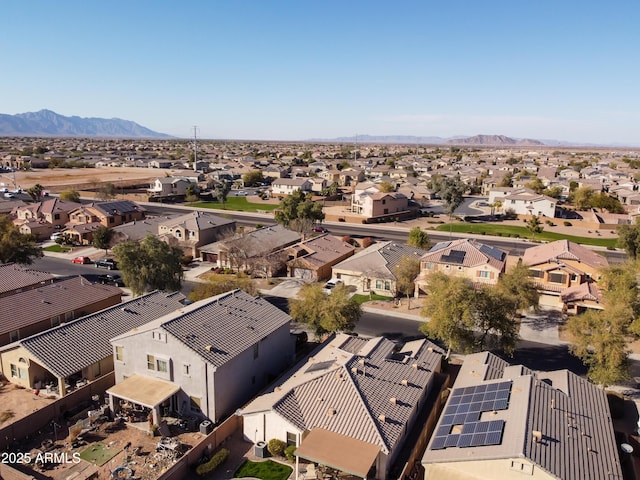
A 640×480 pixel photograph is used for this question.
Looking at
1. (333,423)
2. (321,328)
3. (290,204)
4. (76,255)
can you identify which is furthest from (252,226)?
(333,423)

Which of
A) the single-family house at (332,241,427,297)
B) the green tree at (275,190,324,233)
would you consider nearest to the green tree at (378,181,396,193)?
the green tree at (275,190,324,233)

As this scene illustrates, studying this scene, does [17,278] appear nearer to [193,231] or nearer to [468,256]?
[193,231]

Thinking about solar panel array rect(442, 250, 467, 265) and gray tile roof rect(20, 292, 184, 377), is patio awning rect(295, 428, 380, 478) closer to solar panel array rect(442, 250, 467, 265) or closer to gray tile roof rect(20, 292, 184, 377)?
gray tile roof rect(20, 292, 184, 377)

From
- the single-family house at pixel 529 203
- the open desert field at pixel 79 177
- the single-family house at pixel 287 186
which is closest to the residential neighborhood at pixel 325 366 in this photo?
the single-family house at pixel 529 203

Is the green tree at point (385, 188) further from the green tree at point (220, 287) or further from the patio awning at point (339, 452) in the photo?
the patio awning at point (339, 452)

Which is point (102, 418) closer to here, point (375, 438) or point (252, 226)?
point (375, 438)

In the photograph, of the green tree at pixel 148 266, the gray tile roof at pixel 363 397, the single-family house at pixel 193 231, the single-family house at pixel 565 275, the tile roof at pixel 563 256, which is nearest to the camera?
the gray tile roof at pixel 363 397

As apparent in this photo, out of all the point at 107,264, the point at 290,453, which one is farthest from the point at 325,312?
the point at 107,264

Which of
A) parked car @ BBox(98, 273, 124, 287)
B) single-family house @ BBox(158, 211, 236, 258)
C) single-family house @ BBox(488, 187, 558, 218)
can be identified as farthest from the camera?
single-family house @ BBox(488, 187, 558, 218)
